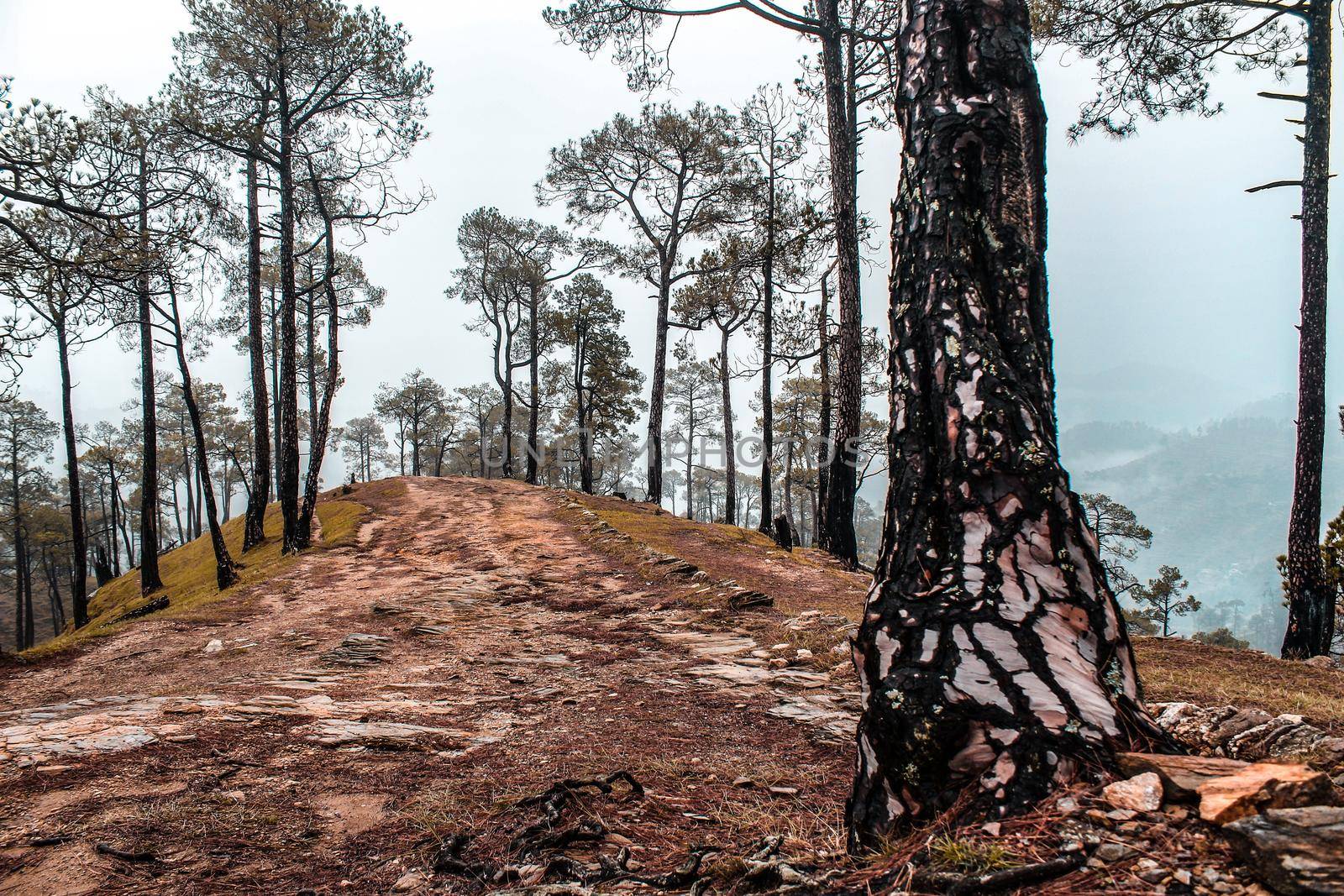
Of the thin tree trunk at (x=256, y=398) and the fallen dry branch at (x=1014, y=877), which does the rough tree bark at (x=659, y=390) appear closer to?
the thin tree trunk at (x=256, y=398)

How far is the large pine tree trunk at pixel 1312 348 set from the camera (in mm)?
7676

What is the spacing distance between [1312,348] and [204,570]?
77.3 feet

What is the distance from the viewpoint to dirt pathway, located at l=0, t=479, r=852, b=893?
2045 millimetres

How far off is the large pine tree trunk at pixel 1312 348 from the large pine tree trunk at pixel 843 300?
560cm

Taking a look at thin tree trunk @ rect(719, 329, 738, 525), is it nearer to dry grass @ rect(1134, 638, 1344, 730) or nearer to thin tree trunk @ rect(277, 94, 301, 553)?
thin tree trunk @ rect(277, 94, 301, 553)

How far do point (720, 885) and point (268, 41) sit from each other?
62.2 feet

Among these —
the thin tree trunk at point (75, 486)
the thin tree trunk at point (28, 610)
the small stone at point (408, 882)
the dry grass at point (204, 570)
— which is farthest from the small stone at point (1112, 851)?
the thin tree trunk at point (28, 610)

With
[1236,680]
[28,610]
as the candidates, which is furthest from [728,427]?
[28,610]

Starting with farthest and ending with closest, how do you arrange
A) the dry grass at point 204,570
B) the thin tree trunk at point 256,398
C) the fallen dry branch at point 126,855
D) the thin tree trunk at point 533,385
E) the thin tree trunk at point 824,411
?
the thin tree trunk at point 533,385 < the thin tree trunk at point 256,398 < the thin tree trunk at point 824,411 < the dry grass at point 204,570 < the fallen dry branch at point 126,855

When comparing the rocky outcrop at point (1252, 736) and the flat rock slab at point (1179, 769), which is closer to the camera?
the flat rock slab at point (1179, 769)

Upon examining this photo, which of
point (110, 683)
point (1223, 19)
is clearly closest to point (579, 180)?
point (1223, 19)

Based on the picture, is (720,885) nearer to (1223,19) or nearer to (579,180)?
(1223,19)

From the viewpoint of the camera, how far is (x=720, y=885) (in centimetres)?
170

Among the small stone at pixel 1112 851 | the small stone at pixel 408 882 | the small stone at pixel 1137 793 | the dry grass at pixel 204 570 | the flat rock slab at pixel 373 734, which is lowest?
the dry grass at pixel 204 570
